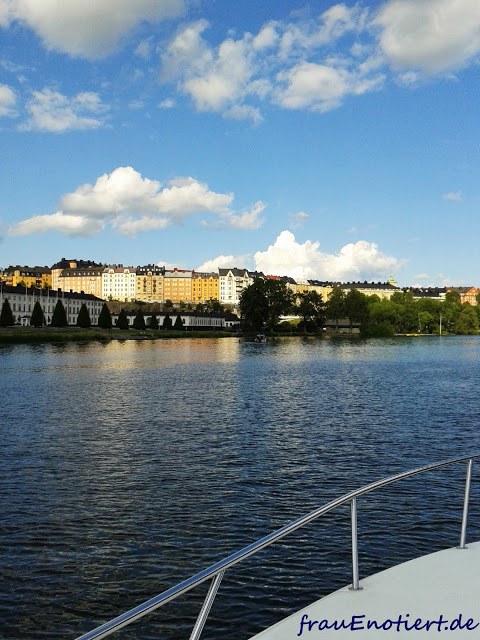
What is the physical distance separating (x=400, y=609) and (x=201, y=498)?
1167 centimetres

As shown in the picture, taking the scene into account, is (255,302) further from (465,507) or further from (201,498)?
(465,507)

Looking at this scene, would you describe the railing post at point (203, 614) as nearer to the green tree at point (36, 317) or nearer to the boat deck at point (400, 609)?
the boat deck at point (400, 609)

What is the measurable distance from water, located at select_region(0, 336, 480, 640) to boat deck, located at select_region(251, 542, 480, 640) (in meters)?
4.10

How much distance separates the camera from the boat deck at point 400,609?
5945 millimetres

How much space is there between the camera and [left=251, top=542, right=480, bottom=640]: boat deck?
19.5 ft

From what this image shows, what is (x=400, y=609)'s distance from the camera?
6324 millimetres

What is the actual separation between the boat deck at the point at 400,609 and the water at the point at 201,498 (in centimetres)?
410

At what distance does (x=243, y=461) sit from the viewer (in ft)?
73.2

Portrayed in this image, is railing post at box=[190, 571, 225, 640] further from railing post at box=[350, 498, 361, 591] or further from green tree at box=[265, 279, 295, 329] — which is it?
green tree at box=[265, 279, 295, 329]

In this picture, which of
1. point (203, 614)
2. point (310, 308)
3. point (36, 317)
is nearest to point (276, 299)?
point (310, 308)

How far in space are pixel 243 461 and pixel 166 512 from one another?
634cm

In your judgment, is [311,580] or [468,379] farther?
[468,379]

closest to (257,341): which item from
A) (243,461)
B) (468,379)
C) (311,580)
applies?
(468,379)

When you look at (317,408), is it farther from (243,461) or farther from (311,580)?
(311,580)
